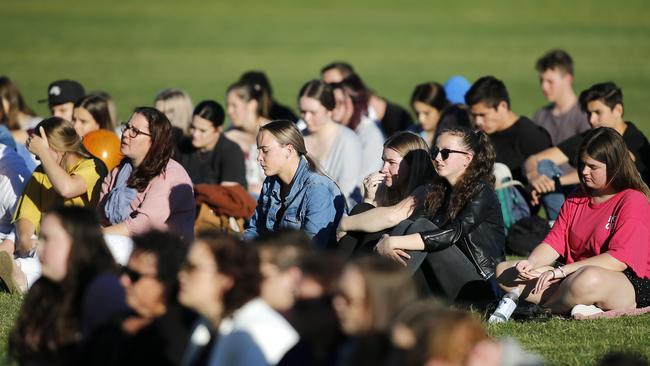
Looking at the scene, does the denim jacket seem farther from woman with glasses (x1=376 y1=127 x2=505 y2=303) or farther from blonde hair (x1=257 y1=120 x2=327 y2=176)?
woman with glasses (x1=376 y1=127 x2=505 y2=303)

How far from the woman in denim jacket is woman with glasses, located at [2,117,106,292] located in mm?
1473

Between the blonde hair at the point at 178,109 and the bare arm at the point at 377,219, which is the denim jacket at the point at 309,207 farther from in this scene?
the blonde hair at the point at 178,109

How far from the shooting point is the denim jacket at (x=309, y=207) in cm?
826

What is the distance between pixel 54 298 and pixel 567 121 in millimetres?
8265

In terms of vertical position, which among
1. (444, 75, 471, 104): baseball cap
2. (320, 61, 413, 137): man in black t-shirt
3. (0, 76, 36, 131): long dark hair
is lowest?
(0, 76, 36, 131): long dark hair

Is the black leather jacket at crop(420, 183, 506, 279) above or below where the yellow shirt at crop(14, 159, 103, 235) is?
above

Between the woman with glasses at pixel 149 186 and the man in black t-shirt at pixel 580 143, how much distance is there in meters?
3.37

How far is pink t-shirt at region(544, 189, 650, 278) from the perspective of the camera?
7.49m

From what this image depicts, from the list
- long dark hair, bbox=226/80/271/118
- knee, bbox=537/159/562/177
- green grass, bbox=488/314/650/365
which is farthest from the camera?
long dark hair, bbox=226/80/271/118

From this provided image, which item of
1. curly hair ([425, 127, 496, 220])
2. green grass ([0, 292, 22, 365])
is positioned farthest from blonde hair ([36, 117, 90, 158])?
curly hair ([425, 127, 496, 220])

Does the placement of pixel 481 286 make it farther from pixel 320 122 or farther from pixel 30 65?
pixel 30 65

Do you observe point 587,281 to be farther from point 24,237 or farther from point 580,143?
point 24,237

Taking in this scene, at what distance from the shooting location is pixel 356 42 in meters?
39.3

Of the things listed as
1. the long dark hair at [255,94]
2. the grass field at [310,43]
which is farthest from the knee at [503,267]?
the grass field at [310,43]
